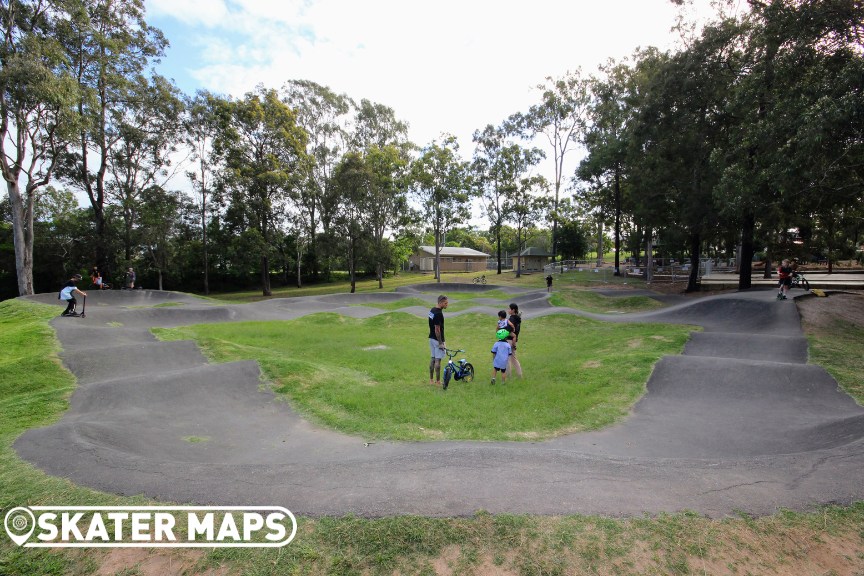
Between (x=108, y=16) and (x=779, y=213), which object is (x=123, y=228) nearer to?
(x=108, y=16)

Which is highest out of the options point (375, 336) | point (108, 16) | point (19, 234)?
point (108, 16)

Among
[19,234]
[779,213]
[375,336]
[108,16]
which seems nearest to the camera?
[375,336]

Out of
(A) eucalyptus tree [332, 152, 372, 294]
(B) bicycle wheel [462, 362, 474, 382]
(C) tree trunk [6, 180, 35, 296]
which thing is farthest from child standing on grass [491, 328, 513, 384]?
(C) tree trunk [6, 180, 35, 296]

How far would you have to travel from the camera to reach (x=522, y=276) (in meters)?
48.2

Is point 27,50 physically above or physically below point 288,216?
above

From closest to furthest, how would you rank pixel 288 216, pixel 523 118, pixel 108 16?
1. pixel 108 16
2. pixel 288 216
3. pixel 523 118

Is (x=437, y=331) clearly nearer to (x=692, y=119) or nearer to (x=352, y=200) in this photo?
(x=692, y=119)

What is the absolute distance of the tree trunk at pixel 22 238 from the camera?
22.3 m

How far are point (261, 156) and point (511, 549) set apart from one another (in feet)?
134

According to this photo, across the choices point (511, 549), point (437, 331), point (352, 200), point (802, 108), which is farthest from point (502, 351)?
point (352, 200)

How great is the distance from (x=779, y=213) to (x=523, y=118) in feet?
110

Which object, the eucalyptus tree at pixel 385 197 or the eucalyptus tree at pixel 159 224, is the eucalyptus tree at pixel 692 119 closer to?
the eucalyptus tree at pixel 385 197

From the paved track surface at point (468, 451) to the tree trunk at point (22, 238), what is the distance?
60.2 ft

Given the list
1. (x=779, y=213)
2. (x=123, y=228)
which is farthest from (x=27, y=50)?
(x=779, y=213)
